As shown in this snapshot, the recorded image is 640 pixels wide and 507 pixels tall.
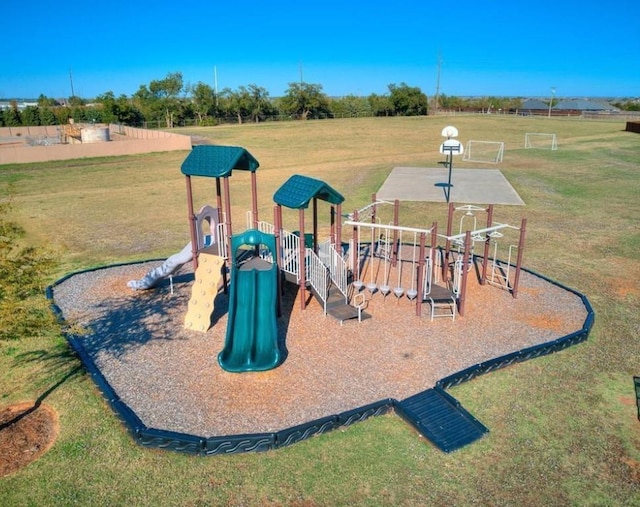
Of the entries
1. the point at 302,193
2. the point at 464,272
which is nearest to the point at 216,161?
the point at 302,193

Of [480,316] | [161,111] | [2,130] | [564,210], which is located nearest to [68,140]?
[2,130]

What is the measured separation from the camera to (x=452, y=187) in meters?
25.5

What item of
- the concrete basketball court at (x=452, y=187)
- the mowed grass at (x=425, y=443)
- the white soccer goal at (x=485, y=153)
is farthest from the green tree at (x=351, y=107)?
the mowed grass at (x=425, y=443)

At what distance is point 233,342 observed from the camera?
911 centimetres

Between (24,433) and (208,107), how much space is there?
69307mm

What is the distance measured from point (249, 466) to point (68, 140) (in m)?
54.5

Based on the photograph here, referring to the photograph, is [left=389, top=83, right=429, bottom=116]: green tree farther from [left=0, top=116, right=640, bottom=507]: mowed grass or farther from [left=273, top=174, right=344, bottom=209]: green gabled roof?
[left=273, top=174, right=344, bottom=209]: green gabled roof

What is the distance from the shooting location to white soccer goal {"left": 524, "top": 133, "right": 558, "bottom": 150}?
41.5 metres

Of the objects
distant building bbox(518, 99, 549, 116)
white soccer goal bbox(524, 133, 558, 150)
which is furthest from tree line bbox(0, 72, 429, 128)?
white soccer goal bbox(524, 133, 558, 150)

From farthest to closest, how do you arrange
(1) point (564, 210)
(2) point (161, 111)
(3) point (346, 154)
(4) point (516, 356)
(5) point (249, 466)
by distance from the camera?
(2) point (161, 111) → (3) point (346, 154) → (1) point (564, 210) → (4) point (516, 356) → (5) point (249, 466)

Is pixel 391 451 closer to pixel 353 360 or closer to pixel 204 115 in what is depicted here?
pixel 353 360

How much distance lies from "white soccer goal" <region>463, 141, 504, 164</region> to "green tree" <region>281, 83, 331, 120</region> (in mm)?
37589

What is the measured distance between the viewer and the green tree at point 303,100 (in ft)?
252

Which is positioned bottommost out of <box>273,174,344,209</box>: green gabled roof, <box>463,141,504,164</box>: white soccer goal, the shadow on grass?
the shadow on grass
